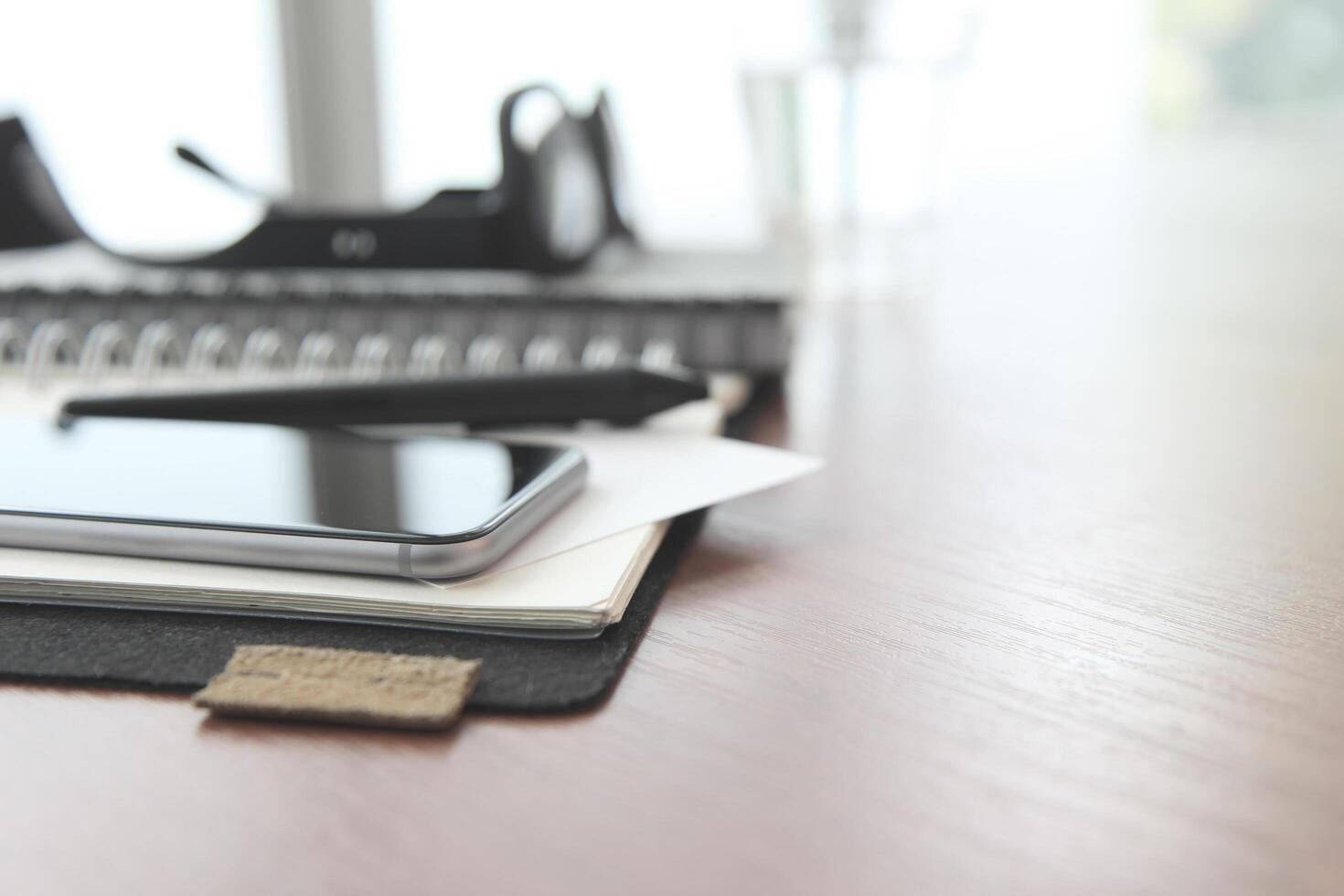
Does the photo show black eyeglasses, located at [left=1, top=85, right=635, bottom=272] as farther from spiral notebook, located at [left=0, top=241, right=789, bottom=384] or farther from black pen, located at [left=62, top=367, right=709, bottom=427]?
black pen, located at [left=62, top=367, right=709, bottom=427]

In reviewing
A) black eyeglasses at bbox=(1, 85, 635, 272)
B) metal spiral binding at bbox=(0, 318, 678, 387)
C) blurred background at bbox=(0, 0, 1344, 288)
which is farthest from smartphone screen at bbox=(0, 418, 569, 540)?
blurred background at bbox=(0, 0, 1344, 288)

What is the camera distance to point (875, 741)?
0.76 feet

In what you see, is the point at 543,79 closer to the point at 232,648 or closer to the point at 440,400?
the point at 440,400

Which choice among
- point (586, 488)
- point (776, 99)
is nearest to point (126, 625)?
point (586, 488)

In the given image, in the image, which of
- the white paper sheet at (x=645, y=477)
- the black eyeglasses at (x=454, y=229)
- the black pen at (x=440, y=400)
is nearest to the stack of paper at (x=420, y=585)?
the white paper sheet at (x=645, y=477)

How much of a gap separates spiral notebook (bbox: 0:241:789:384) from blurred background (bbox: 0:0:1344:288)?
62cm

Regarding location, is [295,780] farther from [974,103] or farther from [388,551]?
[974,103]

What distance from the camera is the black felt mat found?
245mm

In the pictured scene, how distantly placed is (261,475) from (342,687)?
110 millimetres

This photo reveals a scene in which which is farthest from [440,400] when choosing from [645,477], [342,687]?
[342,687]

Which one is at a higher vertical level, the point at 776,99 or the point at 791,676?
the point at 776,99

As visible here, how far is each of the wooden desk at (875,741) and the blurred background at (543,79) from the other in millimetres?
842

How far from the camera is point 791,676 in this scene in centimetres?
26

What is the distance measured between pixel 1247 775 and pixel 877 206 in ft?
2.37
